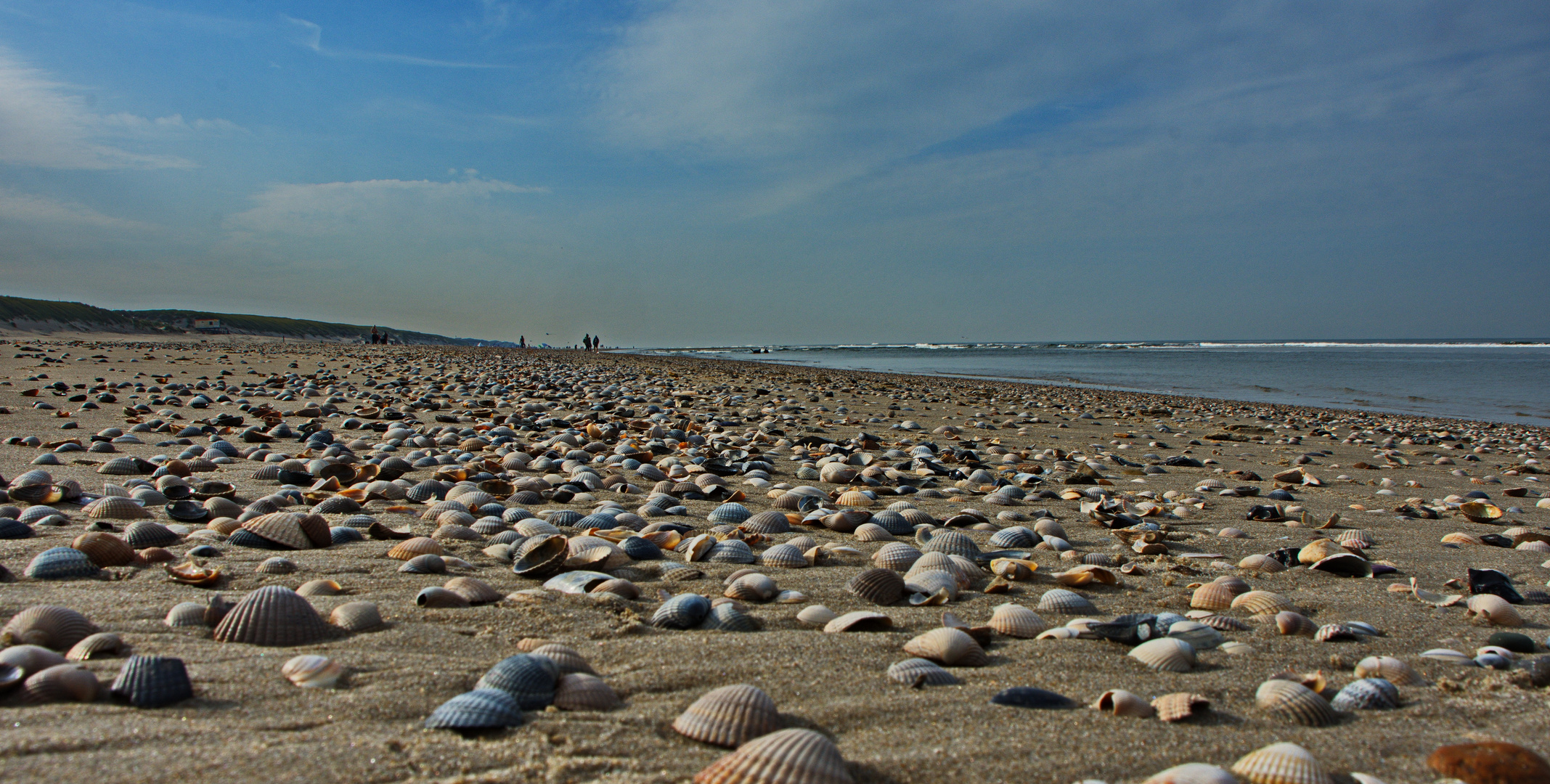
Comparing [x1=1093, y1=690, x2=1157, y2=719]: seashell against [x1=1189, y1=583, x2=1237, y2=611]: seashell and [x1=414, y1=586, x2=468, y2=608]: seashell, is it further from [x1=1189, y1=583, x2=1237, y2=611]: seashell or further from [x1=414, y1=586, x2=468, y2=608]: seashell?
[x1=414, y1=586, x2=468, y2=608]: seashell

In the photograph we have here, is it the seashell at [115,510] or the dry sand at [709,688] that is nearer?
the dry sand at [709,688]

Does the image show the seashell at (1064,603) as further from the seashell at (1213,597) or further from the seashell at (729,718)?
the seashell at (729,718)

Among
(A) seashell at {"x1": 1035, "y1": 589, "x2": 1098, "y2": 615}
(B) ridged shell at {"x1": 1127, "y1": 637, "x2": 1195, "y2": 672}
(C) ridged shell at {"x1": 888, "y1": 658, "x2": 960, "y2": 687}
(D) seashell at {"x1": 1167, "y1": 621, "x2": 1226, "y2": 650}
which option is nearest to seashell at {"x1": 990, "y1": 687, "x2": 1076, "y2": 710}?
(C) ridged shell at {"x1": 888, "y1": 658, "x2": 960, "y2": 687}

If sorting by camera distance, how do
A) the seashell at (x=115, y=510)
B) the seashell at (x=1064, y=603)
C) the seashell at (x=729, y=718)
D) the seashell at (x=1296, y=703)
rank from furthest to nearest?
the seashell at (x=115, y=510) < the seashell at (x=1064, y=603) < the seashell at (x=1296, y=703) < the seashell at (x=729, y=718)

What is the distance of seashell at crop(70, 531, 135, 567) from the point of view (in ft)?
8.91

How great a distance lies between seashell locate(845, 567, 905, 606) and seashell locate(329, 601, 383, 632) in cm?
161

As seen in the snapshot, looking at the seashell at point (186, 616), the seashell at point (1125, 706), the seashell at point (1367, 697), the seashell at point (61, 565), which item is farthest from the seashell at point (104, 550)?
the seashell at point (1367, 697)

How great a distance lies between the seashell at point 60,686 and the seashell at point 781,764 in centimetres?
128

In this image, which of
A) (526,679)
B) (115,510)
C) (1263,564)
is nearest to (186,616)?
(526,679)

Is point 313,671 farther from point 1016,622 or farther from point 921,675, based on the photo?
point 1016,622

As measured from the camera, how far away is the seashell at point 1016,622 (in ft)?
8.34

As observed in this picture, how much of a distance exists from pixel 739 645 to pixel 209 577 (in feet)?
5.97

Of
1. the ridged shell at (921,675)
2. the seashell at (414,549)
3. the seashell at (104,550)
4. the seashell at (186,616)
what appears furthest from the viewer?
the seashell at (414,549)

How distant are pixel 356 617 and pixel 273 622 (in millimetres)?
207
